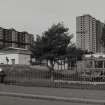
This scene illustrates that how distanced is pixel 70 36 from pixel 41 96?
26756 millimetres

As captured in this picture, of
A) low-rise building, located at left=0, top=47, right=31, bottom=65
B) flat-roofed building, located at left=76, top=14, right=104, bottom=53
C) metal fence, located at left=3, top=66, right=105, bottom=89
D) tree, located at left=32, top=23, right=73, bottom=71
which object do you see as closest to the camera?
metal fence, located at left=3, top=66, right=105, bottom=89

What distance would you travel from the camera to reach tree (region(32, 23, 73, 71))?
38.6 metres

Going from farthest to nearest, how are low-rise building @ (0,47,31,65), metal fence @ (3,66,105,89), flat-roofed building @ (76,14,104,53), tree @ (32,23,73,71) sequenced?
low-rise building @ (0,47,31,65) → flat-roofed building @ (76,14,104,53) → tree @ (32,23,73,71) → metal fence @ (3,66,105,89)

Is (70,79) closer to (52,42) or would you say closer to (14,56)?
(52,42)

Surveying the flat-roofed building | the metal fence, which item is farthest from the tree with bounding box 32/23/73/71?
the metal fence

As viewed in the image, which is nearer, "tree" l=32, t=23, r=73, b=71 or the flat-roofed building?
"tree" l=32, t=23, r=73, b=71

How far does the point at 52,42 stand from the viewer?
1534 inches

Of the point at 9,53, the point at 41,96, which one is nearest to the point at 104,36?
the point at 9,53

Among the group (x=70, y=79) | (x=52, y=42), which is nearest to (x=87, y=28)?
(x=52, y=42)

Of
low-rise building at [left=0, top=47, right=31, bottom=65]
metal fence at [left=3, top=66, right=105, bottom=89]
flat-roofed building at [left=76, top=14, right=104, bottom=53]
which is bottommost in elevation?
metal fence at [left=3, top=66, right=105, bottom=89]

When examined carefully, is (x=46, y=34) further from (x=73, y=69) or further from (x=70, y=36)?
(x=73, y=69)

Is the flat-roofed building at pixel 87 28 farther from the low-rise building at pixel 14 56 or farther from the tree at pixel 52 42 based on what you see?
the low-rise building at pixel 14 56

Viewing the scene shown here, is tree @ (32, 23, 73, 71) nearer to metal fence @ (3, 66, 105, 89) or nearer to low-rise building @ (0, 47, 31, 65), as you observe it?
low-rise building @ (0, 47, 31, 65)

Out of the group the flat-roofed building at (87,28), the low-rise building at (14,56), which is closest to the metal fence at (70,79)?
the flat-roofed building at (87,28)
